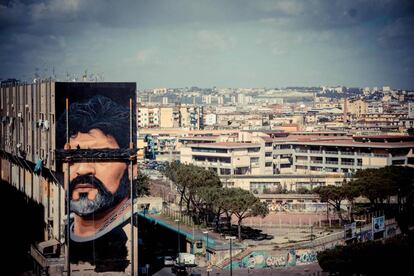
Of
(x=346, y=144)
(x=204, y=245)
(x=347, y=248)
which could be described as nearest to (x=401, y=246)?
(x=347, y=248)

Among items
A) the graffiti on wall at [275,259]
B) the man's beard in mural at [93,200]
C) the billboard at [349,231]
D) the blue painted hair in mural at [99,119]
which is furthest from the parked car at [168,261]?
the billboard at [349,231]

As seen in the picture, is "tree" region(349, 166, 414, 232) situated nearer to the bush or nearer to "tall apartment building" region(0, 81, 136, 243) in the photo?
the bush

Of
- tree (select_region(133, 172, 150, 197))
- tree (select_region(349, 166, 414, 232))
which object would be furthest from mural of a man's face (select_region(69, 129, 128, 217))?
tree (select_region(133, 172, 150, 197))

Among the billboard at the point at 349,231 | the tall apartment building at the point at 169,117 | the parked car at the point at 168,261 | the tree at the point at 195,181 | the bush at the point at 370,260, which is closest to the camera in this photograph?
the bush at the point at 370,260

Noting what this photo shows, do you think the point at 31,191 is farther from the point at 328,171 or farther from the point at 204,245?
the point at 328,171

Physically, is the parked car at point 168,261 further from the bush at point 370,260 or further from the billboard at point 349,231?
the billboard at point 349,231

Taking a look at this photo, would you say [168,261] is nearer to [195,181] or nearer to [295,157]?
[195,181]
